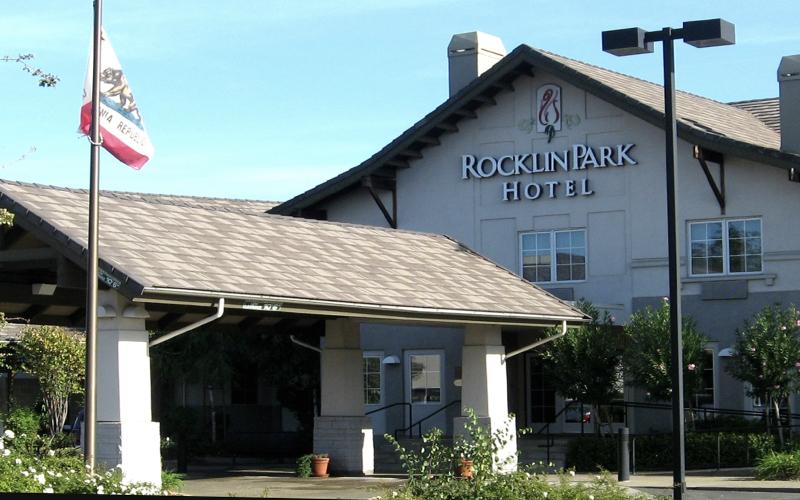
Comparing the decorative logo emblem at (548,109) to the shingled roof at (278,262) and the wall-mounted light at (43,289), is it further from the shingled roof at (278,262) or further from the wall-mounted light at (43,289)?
the wall-mounted light at (43,289)

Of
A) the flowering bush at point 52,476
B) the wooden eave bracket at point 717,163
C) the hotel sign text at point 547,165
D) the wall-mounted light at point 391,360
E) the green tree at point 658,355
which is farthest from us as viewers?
the wall-mounted light at point 391,360

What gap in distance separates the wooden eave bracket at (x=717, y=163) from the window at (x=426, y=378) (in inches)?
303

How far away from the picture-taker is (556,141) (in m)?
33.0

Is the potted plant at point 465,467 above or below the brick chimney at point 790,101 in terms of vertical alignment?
below

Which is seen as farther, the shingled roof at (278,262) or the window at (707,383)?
the window at (707,383)

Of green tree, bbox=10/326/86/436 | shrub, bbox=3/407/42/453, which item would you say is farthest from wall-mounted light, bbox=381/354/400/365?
shrub, bbox=3/407/42/453

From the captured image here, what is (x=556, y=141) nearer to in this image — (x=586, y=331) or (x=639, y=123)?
(x=639, y=123)

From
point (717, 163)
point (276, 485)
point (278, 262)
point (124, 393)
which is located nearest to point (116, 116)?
point (124, 393)

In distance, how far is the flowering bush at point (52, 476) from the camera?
1522cm

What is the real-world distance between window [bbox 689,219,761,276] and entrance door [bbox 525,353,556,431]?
445 centimetres

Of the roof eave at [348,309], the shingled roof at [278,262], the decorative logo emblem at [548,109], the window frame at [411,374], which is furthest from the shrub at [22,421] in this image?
the decorative logo emblem at [548,109]

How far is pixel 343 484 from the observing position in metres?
25.1

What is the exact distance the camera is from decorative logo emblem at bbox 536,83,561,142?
33000 millimetres

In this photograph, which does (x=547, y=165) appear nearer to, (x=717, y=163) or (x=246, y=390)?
(x=717, y=163)
